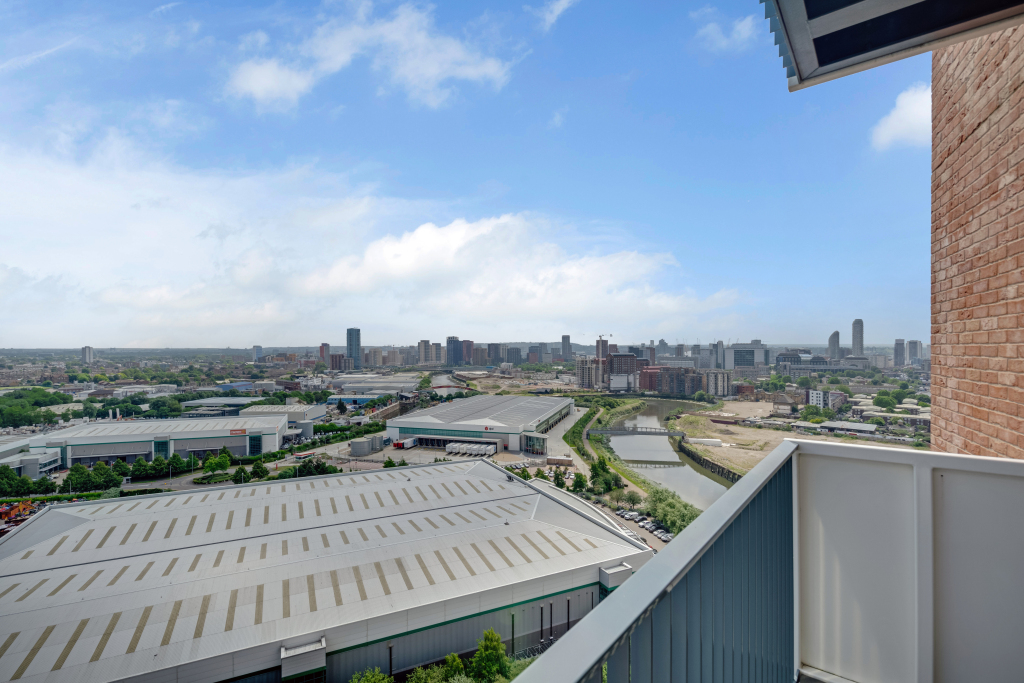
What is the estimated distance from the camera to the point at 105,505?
7.48m

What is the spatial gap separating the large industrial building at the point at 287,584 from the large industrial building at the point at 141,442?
318 inches

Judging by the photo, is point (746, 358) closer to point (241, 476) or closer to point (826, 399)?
point (826, 399)

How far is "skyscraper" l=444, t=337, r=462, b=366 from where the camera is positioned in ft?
169

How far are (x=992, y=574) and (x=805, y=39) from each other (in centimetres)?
98

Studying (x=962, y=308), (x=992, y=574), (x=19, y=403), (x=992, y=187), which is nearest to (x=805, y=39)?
(x=992, y=187)

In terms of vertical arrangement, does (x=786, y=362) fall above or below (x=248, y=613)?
above

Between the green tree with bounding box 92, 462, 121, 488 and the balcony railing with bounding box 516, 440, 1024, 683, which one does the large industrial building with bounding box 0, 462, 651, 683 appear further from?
the green tree with bounding box 92, 462, 121, 488

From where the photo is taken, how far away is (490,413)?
1908cm

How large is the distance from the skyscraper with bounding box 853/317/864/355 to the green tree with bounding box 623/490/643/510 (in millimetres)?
22809

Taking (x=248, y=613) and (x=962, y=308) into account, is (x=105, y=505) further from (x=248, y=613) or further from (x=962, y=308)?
(x=962, y=308)

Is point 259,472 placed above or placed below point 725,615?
below

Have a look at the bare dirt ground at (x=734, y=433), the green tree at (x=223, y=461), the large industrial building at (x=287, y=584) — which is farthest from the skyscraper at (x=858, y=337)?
the green tree at (x=223, y=461)

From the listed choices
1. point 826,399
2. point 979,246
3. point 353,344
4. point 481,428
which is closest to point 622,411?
point 826,399

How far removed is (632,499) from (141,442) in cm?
1582
